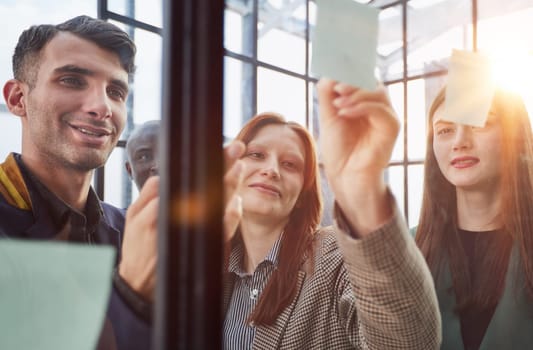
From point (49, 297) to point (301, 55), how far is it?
0.83m

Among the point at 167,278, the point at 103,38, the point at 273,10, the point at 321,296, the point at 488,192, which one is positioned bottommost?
the point at 321,296

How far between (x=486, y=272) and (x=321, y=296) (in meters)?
0.50

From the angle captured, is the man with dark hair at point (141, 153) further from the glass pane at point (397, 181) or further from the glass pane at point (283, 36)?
the glass pane at point (397, 181)

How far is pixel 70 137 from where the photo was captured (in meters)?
1.03

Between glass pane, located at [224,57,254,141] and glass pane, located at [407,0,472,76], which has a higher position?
glass pane, located at [407,0,472,76]

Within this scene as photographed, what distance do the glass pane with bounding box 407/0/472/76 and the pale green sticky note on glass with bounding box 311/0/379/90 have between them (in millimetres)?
445

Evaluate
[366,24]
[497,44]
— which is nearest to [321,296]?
[366,24]

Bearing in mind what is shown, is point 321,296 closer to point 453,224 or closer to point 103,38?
point 453,224

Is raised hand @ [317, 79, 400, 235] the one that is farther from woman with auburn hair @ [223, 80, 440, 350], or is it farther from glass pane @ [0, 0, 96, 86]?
glass pane @ [0, 0, 96, 86]

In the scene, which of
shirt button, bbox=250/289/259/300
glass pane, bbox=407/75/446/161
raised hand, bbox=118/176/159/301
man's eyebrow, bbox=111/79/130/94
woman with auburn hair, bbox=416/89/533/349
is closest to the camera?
raised hand, bbox=118/176/159/301

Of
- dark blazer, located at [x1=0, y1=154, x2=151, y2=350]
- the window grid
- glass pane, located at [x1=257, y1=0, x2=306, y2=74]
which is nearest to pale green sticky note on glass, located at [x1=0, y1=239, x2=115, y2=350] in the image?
dark blazer, located at [x1=0, y1=154, x2=151, y2=350]

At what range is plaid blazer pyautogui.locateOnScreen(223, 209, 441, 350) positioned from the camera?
971 mm

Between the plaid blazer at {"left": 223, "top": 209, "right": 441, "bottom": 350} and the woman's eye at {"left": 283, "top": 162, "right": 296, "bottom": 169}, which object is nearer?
the plaid blazer at {"left": 223, "top": 209, "right": 441, "bottom": 350}

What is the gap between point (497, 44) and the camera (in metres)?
1.39
